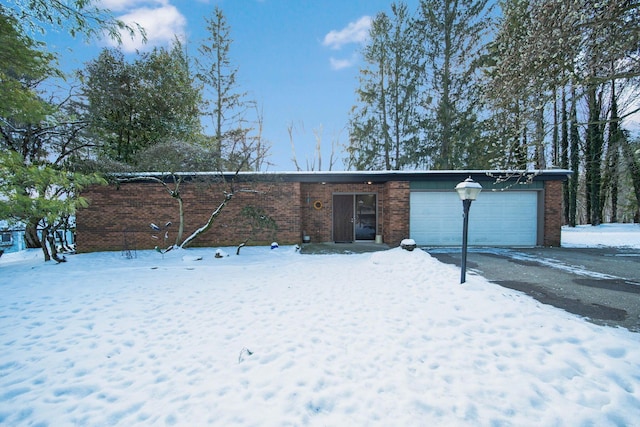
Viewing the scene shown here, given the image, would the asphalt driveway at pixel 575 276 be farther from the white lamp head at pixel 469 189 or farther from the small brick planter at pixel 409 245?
the white lamp head at pixel 469 189

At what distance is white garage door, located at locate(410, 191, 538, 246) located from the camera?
8.51 meters

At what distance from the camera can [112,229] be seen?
8398mm

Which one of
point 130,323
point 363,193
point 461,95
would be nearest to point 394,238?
point 363,193

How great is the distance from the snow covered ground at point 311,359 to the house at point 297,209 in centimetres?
421

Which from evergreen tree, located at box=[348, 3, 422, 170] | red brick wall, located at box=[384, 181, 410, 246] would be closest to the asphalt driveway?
red brick wall, located at box=[384, 181, 410, 246]

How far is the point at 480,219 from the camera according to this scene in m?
8.61

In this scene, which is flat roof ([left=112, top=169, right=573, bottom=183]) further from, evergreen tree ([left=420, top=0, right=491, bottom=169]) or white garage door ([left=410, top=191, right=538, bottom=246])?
evergreen tree ([left=420, top=0, right=491, bottom=169])

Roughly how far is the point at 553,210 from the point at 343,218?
698 cm

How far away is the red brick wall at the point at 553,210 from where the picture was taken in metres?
8.28

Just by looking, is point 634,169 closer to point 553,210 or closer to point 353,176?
point 553,210

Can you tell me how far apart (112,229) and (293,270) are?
6874 millimetres

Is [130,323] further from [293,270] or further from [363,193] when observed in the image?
[363,193]

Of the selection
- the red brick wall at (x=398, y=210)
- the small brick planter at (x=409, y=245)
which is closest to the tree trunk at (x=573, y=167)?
the red brick wall at (x=398, y=210)

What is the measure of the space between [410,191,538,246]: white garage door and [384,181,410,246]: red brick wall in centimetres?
30
